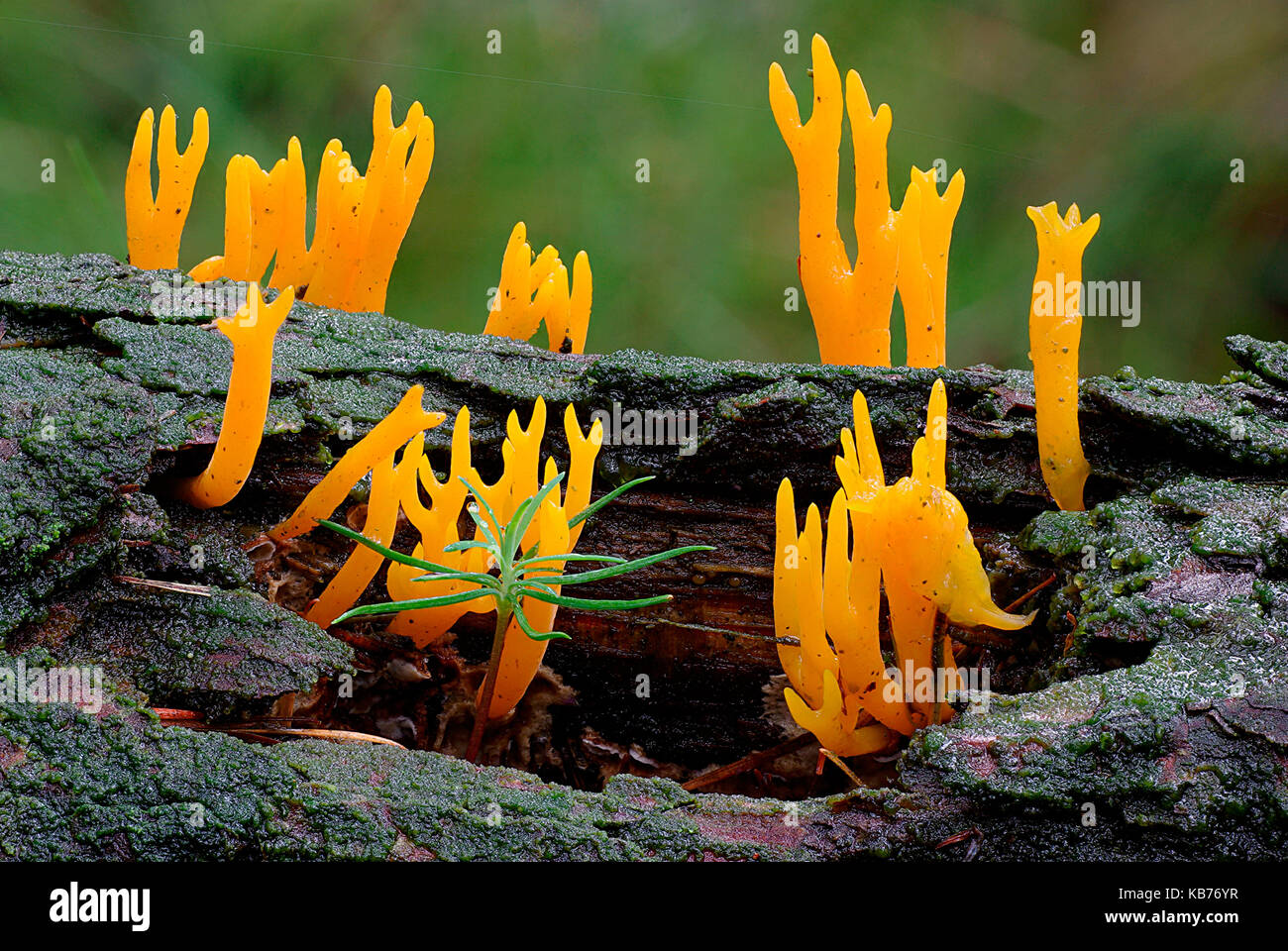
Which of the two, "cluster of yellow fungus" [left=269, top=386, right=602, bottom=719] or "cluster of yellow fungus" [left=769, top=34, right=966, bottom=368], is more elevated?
"cluster of yellow fungus" [left=769, top=34, right=966, bottom=368]

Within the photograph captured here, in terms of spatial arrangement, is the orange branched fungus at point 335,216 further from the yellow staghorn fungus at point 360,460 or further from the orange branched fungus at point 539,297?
the yellow staghorn fungus at point 360,460

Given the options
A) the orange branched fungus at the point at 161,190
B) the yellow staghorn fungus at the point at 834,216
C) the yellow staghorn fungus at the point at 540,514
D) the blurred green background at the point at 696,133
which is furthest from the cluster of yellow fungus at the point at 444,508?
the blurred green background at the point at 696,133

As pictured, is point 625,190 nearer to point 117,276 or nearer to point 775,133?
point 775,133

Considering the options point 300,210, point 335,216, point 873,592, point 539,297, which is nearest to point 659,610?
point 873,592

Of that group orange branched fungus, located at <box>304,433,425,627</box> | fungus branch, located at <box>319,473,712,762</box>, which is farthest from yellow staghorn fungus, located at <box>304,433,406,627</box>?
fungus branch, located at <box>319,473,712,762</box>

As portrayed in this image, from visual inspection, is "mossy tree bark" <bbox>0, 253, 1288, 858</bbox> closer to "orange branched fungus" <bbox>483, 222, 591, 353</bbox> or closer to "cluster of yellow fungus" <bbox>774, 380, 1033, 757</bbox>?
"cluster of yellow fungus" <bbox>774, 380, 1033, 757</bbox>

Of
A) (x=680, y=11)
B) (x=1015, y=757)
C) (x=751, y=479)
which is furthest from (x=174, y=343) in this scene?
(x=680, y=11)
